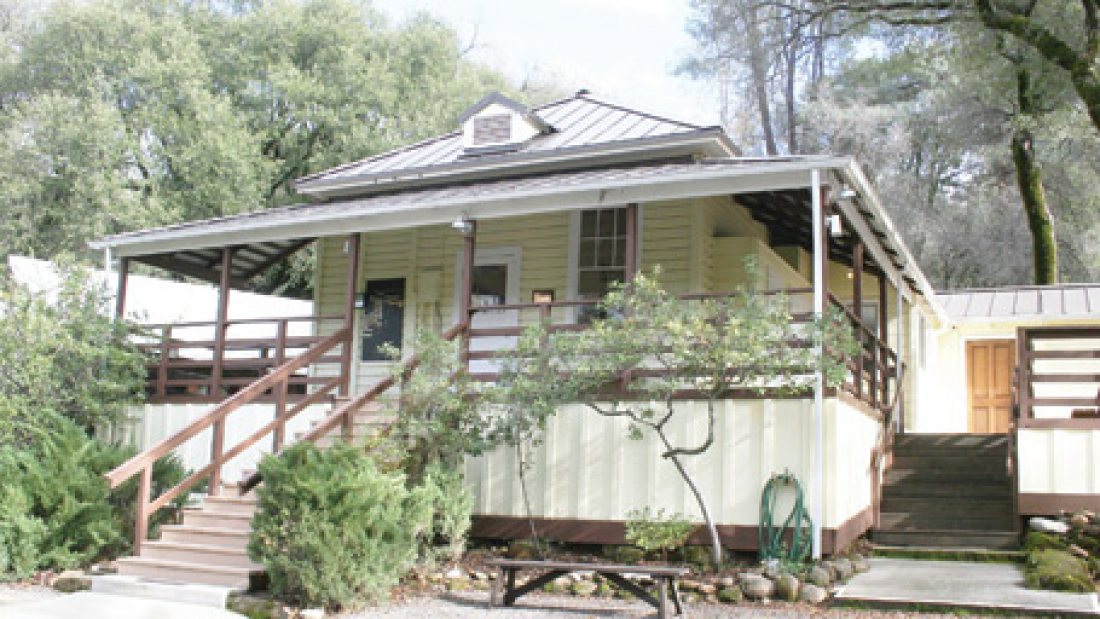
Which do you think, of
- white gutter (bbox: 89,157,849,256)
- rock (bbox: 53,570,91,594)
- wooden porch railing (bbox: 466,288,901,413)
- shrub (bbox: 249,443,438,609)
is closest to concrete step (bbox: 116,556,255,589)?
rock (bbox: 53,570,91,594)

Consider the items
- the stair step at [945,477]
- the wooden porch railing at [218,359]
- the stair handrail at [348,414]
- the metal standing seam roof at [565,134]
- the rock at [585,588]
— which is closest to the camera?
the rock at [585,588]

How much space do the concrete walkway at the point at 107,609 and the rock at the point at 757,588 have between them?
436 cm

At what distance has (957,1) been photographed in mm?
15953

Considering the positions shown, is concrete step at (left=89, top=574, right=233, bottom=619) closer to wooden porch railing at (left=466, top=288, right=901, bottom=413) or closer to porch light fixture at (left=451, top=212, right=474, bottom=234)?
wooden porch railing at (left=466, top=288, right=901, bottom=413)

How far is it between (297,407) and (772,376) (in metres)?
5.85

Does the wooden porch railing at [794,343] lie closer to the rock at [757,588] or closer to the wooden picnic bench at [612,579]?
the rock at [757,588]

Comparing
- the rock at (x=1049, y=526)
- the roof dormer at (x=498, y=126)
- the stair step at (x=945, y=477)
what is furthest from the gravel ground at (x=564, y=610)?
the roof dormer at (x=498, y=126)

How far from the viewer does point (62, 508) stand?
435 inches

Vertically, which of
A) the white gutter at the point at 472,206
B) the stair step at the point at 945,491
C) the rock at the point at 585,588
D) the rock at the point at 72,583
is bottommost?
the rock at the point at 72,583

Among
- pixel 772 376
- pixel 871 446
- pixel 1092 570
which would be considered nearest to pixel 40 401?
pixel 772 376

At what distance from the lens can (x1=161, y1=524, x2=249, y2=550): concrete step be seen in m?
10.1

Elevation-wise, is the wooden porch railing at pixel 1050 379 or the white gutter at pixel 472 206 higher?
the white gutter at pixel 472 206

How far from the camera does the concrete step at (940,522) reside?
1148 centimetres

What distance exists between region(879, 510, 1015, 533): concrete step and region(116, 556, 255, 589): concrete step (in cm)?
718
